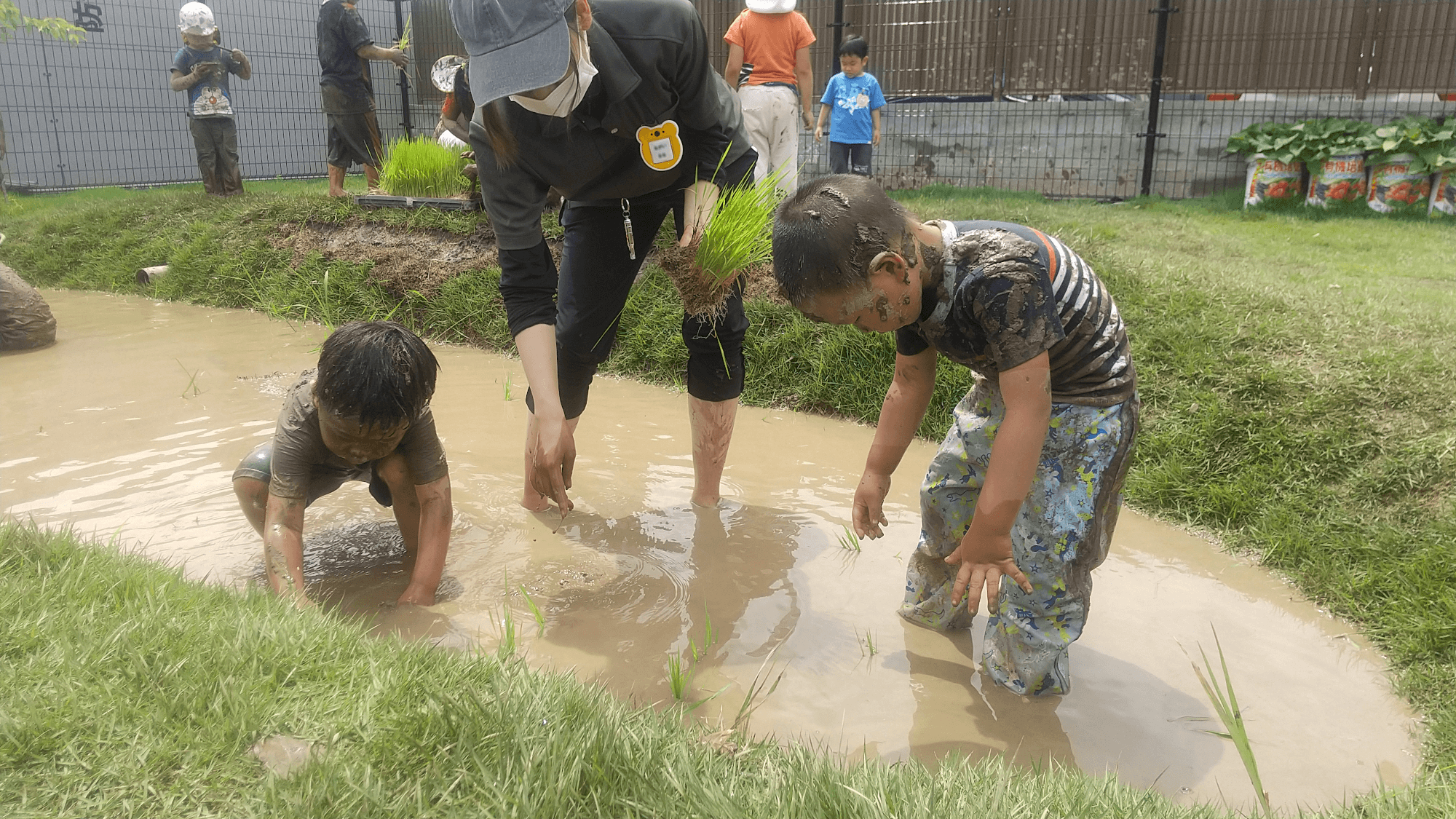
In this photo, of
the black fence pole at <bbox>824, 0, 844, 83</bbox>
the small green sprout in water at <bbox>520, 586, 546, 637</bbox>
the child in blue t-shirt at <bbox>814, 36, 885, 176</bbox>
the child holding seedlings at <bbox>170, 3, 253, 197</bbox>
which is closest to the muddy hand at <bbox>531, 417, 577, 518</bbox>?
the small green sprout in water at <bbox>520, 586, 546, 637</bbox>

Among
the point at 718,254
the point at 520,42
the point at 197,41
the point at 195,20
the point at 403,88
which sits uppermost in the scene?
the point at 195,20

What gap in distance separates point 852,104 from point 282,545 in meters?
6.81

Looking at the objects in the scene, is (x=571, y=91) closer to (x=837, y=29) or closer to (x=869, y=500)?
(x=869, y=500)

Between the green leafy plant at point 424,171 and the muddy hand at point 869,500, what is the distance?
5.59m

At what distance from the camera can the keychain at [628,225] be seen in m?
3.05

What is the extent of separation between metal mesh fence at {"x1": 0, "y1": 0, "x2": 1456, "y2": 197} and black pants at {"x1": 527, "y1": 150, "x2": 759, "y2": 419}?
739 centimetres

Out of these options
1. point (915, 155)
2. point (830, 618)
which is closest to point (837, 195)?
point (830, 618)

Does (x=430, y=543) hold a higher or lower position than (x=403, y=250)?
lower

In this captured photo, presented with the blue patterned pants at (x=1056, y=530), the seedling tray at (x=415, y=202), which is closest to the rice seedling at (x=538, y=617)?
the blue patterned pants at (x=1056, y=530)

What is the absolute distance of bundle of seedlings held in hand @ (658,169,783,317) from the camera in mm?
3006

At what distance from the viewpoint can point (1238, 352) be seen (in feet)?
13.0

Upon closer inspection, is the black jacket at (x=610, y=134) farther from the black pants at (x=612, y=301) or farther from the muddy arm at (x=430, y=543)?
the muddy arm at (x=430, y=543)

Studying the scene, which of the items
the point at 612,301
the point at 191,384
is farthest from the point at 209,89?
the point at 612,301

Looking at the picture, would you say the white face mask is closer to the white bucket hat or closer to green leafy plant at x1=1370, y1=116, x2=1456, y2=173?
the white bucket hat
